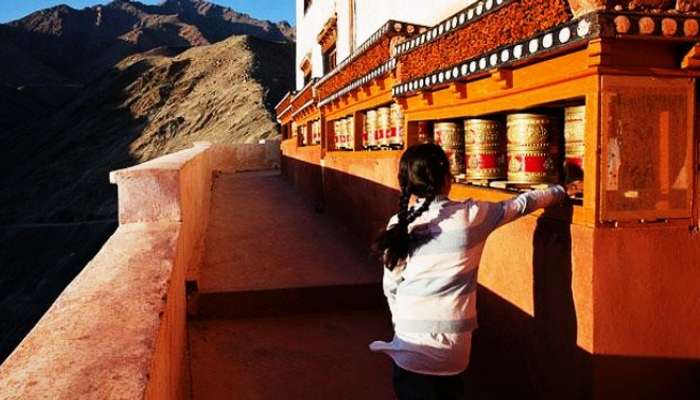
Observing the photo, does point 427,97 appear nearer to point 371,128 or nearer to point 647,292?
point 647,292

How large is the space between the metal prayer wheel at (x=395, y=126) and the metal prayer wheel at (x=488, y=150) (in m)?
1.71

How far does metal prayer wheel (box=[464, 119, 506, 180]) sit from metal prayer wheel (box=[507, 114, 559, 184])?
1.50ft

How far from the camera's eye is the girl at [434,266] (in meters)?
2.23

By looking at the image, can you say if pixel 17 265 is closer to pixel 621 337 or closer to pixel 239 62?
pixel 239 62

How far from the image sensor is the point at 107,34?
85.1 m

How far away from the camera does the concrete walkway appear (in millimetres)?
3760

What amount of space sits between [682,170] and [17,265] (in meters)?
34.7

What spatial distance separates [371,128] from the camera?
6473 mm

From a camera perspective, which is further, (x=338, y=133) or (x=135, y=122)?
(x=135, y=122)

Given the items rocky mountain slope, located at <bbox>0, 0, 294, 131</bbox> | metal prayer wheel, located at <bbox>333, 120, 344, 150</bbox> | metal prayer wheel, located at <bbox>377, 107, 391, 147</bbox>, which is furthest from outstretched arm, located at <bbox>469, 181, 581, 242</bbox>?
rocky mountain slope, located at <bbox>0, 0, 294, 131</bbox>

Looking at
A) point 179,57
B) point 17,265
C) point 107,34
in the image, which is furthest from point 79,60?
point 17,265

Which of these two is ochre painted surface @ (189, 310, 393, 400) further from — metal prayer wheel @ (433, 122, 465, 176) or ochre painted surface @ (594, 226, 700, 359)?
ochre painted surface @ (594, 226, 700, 359)

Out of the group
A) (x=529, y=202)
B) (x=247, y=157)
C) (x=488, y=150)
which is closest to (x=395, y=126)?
(x=488, y=150)

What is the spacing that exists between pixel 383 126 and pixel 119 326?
412 centimetres
